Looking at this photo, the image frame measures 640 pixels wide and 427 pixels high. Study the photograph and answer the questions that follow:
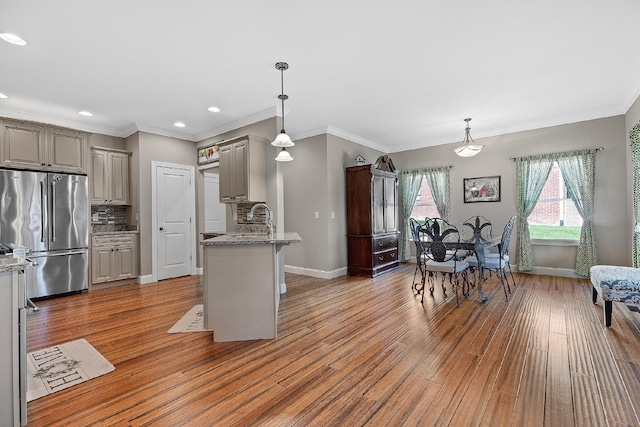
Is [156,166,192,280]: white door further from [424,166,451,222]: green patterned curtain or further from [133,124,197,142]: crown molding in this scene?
[424,166,451,222]: green patterned curtain

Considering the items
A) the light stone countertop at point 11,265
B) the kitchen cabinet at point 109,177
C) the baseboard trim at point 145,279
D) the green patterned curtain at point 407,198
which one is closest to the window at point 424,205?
the green patterned curtain at point 407,198

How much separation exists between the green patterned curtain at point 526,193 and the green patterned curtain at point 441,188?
3.93 ft

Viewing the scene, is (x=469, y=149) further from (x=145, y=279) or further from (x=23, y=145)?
(x=23, y=145)

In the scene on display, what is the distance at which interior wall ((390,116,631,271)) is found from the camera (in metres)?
4.59

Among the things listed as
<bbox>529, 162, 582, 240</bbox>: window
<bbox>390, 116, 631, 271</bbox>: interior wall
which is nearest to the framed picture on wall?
<bbox>390, 116, 631, 271</bbox>: interior wall

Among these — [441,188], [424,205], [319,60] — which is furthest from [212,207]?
[441,188]

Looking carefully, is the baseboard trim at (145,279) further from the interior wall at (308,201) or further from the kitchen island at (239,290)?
the kitchen island at (239,290)

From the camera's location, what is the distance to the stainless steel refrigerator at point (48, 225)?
3.94m

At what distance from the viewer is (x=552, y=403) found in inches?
69.8

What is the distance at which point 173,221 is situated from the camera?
5.45 metres

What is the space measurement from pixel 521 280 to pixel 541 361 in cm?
309

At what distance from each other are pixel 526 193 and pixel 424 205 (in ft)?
6.15

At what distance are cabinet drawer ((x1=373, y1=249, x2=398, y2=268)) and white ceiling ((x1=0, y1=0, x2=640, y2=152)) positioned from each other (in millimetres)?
2411

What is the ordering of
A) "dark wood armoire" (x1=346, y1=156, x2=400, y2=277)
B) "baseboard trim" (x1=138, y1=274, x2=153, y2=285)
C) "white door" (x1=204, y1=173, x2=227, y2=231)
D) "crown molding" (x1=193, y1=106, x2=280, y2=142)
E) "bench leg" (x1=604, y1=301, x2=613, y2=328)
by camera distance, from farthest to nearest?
"white door" (x1=204, y1=173, x2=227, y2=231) < "dark wood armoire" (x1=346, y1=156, x2=400, y2=277) < "baseboard trim" (x1=138, y1=274, x2=153, y2=285) < "crown molding" (x1=193, y1=106, x2=280, y2=142) < "bench leg" (x1=604, y1=301, x2=613, y2=328)
